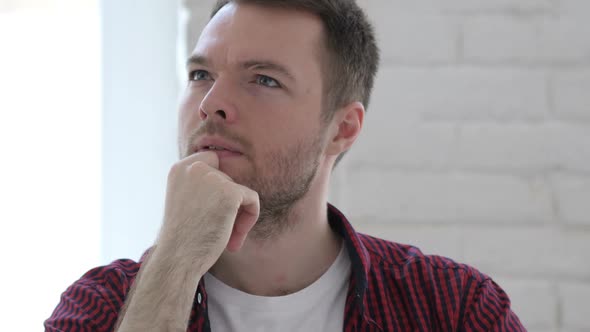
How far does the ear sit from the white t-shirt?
0.29m

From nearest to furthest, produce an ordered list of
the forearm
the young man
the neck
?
the forearm
the young man
the neck

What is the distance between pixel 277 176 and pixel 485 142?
67 centimetres

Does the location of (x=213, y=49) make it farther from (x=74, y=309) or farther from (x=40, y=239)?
(x=40, y=239)

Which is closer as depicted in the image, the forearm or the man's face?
the forearm

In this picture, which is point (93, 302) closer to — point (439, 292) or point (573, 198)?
point (439, 292)

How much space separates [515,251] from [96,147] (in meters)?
1.11

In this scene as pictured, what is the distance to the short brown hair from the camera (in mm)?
1496

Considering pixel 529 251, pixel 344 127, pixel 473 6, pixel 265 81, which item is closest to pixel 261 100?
pixel 265 81

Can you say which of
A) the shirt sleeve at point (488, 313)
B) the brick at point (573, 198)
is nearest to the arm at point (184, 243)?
the shirt sleeve at point (488, 313)

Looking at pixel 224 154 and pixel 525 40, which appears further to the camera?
pixel 525 40

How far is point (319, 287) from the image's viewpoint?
1.44m

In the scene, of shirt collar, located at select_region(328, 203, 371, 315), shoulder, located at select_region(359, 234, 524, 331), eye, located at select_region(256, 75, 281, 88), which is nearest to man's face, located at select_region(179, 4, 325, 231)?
eye, located at select_region(256, 75, 281, 88)

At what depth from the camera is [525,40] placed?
1822 mm

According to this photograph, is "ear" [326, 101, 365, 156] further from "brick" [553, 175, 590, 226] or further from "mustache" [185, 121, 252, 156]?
"brick" [553, 175, 590, 226]
